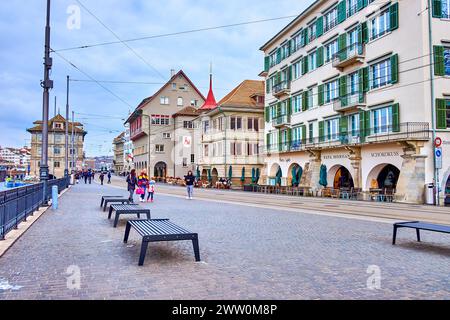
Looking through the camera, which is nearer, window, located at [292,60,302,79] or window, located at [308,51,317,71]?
window, located at [308,51,317,71]

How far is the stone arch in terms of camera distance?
28.7m

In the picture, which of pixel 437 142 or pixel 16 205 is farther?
pixel 437 142

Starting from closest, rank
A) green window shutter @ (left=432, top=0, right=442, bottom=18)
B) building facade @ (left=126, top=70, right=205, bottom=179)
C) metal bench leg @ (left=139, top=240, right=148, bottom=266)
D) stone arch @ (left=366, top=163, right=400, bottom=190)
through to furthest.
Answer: metal bench leg @ (left=139, top=240, right=148, bottom=266) < green window shutter @ (left=432, top=0, right=442, bottom=18) < stone arch @ (left=366, top=163, right=400, bottom=190) < building facade @ (left=126, top=70, right=205, bottom=179)

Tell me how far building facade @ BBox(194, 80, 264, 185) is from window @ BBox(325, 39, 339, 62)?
17.4 meters

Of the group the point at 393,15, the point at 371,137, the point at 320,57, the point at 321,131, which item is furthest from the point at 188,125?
the point at 393,15

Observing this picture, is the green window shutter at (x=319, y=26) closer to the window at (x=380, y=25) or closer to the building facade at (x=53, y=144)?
the window at (x=380, y=25)

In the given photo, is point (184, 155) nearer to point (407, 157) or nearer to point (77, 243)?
point (407, 157)

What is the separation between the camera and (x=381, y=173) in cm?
2997

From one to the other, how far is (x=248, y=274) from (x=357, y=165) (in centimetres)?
2577

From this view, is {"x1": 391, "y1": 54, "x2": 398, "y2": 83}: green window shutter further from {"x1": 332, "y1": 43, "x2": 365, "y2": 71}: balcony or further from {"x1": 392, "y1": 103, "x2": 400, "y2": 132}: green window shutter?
{"x1": 332, "y1": 43, "x2": 365, "y2": 71}: balcony

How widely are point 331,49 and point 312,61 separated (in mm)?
3244

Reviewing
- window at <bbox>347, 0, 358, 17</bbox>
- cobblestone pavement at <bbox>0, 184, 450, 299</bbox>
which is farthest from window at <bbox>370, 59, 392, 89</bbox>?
cobblestone pavement at <bbox>0, 184, 450, 299</bbox>

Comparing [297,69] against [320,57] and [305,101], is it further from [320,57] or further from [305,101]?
[320,57]

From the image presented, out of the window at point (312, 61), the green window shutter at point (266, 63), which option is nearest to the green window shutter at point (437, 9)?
the window at point (312, 61)
